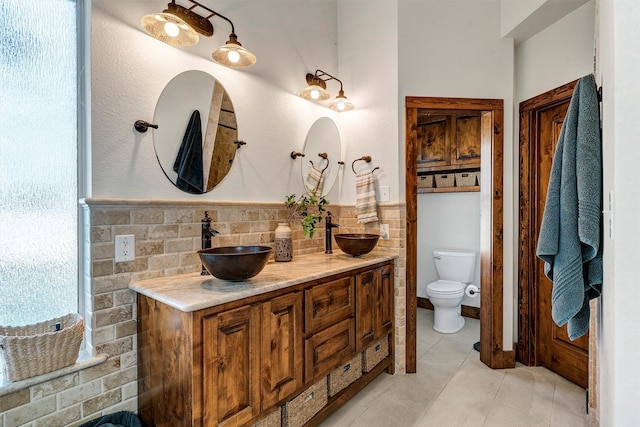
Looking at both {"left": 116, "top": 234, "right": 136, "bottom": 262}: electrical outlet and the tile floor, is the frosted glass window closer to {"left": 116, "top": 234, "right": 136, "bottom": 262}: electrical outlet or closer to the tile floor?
{"left": 116, "top": 234, "right": 136, "bottom": 262}: electrical outlet

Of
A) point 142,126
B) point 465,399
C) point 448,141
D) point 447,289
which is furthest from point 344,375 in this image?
point 448,141

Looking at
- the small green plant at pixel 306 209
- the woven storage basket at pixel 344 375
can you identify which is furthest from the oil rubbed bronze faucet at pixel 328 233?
the woven storage basket at pixel 344 375

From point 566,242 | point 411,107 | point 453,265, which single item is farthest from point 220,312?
point 453,265

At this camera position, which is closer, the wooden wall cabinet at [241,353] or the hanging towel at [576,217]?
the hanging towel at [576,217]

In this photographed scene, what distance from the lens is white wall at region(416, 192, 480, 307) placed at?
141 inches

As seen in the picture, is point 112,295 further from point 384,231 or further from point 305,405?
point 384,231

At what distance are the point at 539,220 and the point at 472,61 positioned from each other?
1.37 metres

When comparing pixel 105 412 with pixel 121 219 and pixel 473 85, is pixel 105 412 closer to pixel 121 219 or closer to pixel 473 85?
pixel 121 219

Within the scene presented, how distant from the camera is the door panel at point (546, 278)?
239 centimetres

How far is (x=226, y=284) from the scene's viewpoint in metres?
1.55

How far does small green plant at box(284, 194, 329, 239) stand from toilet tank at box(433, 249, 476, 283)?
1.74 metres

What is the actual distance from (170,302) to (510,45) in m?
3.02

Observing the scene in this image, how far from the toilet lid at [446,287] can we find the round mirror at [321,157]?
5.04 feet

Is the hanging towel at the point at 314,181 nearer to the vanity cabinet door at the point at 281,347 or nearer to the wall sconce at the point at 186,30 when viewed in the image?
the wall sconce at the point at 186,30
